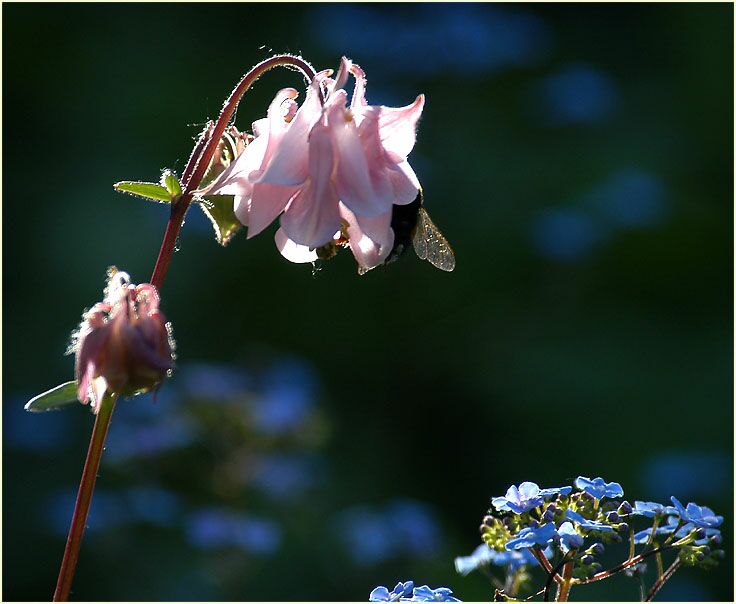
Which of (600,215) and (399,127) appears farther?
(600,215)

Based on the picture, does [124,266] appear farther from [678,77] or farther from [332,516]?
[678,77]

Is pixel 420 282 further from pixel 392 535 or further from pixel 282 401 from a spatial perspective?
pixel 392 535

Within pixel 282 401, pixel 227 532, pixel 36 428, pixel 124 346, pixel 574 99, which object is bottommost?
pixel 124 346

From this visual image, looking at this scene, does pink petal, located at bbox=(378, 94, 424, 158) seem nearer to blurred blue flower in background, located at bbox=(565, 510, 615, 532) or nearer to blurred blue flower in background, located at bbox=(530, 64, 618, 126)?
blurred blue flower in background, located at bbox=(565, 510, 615, 532)

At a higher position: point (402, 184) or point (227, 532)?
point (227, 532)

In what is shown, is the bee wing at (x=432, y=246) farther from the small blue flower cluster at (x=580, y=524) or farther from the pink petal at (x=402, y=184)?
the small blue flower cluster at (x=580, y=524)

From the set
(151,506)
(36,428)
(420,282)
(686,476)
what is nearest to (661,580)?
(151,506)

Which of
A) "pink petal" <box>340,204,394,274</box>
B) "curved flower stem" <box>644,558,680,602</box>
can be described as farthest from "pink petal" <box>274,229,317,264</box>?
"curved flower stem" <box>644,558,680,602</box>
